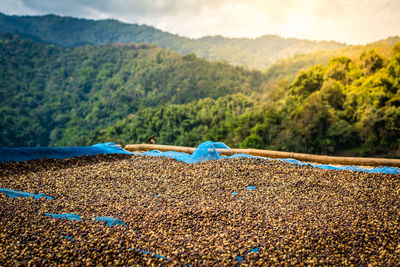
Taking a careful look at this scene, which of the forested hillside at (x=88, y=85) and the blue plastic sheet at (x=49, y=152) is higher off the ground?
the forested hillside at (x=88, y=85)

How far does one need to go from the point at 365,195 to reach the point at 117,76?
6086cm

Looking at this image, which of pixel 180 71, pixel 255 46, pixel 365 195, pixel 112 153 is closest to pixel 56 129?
pixel 180 71

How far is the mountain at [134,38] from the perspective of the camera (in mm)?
83250

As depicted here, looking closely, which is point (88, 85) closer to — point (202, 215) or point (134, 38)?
point (134, 38)

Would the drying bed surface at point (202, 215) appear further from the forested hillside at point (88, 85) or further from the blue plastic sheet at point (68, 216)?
the forested hillside at point (88, 85)

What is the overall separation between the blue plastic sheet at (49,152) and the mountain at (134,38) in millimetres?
77542

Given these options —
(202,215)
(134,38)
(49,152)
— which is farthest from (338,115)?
(134,38)

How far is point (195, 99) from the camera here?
46281 mm

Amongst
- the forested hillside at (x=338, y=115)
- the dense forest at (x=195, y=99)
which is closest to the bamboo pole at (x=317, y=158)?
the forested hillside at (x=338, y=115)

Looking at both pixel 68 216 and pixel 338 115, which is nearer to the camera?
pixel 68 216

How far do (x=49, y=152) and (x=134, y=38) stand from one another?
101471 millimetres

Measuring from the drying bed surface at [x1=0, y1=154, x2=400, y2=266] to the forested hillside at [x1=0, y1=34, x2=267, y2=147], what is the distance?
122 feet

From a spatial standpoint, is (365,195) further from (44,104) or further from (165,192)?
(44,104)

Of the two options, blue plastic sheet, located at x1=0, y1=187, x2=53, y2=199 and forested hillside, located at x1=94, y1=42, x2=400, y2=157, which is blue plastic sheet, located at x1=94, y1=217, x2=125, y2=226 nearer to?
blue plastic sheet, located at x1=0, y1=187, x2=53, y2=199
